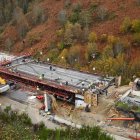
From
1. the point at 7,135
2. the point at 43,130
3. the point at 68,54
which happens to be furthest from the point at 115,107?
the point at 68,54

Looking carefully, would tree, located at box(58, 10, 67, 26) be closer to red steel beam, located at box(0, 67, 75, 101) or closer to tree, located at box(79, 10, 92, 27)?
tree, located at box(79, 10, 92, 27)

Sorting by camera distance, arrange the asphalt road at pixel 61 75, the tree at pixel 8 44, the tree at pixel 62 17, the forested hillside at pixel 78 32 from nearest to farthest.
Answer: the asphalt road at pixel 61 75, the forested hillside at pixel 78 32, the tree at pixel 62 17, the tree at pixel 8 44

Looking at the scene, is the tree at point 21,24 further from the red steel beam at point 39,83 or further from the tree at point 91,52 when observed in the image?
the red steel beam at point 39,83

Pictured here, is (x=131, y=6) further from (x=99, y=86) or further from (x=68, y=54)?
(x=99, y=86)

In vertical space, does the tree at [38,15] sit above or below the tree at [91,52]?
above

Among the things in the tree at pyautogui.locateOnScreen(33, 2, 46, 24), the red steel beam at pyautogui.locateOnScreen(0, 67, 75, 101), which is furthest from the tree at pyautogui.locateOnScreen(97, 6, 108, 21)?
the red steel beam at pyautogui.locateOnScreen(0, 67, 75, 101)

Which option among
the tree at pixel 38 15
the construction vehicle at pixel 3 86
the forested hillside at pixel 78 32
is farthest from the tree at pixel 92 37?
the tree at pixel 38 15

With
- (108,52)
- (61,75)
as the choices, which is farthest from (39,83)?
(108,52)
